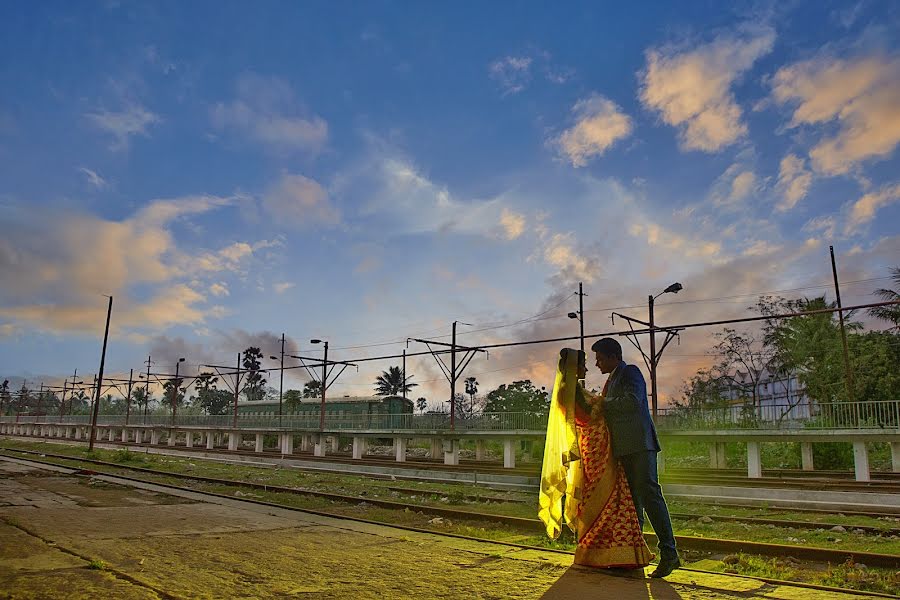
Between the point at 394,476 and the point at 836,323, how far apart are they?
104 ft

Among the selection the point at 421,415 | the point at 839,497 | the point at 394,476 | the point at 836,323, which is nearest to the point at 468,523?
the point at 839,497

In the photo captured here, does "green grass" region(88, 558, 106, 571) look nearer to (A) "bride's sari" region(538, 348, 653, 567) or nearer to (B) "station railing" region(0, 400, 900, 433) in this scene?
(A) "bride's sari" region(538, 348, 653, 567)

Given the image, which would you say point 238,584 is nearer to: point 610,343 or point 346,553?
point 346,553

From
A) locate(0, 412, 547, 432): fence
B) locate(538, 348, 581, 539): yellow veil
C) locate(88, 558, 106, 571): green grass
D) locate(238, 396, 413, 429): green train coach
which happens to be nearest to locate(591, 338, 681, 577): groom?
locate(538, 348, 581, 539): yellow veil

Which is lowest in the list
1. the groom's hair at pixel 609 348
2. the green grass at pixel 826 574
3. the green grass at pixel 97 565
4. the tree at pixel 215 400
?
the green grass at pixel 826 574

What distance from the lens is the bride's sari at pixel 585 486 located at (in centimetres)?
475

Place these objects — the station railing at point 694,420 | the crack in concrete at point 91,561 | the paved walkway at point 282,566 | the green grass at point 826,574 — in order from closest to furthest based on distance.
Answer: the crack in concrete at point 91,561 → the paved walkway at point 282,566 → the green grass at point 826,574 → the station railing at point 694,420

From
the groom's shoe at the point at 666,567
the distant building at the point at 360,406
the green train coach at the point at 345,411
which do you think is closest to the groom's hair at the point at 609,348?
the groom's shoe at the point at 666,567

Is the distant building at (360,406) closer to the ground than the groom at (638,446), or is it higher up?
higher up

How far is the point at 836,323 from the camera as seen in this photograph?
39344 mm

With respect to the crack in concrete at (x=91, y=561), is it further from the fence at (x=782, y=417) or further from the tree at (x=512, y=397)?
the tree at (x=512, y=397)

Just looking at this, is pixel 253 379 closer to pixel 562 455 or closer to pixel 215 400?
pixel 215 400

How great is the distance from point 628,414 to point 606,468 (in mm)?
466

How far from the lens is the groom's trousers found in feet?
15.1
